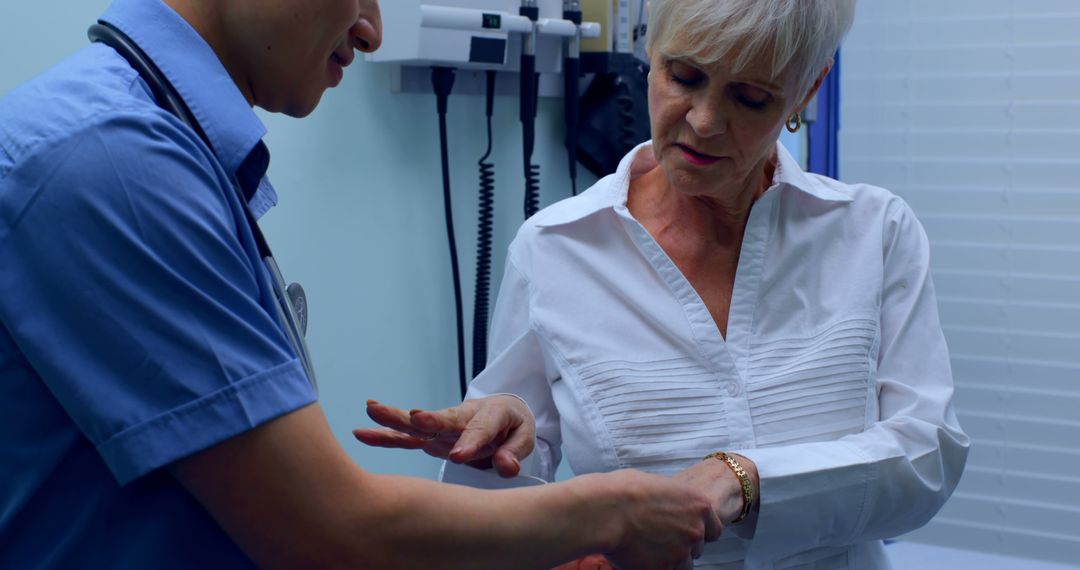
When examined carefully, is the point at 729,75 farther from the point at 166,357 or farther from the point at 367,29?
the point at 166,357

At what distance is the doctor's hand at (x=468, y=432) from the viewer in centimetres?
122

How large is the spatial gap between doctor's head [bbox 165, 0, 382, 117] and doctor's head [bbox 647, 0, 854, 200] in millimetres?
518

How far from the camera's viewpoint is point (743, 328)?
1402mm

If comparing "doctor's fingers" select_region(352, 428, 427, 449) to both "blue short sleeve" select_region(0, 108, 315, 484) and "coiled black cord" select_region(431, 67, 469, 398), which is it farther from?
"coiled black cord" select_region(431, 67, 469, 398)

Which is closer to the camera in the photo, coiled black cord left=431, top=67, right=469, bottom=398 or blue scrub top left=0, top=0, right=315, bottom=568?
blue scrub top left=0, top=0, right=315, bottom=568

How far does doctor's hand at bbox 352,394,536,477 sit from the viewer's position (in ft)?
4.01

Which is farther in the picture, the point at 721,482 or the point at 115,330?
the point at 721,482

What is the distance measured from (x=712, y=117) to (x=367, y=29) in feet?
1.76

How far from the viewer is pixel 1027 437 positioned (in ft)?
9.45

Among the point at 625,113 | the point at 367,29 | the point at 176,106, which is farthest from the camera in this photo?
the point at 625,113

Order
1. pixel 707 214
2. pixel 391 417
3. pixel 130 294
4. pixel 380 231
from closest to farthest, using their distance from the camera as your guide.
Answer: pixel 130 294, pixel 391 417, pixel 707 214, pixel 380 231

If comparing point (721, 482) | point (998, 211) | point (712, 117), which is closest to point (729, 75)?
point (712, 117)

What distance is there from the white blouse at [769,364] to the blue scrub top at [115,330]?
2.10 ft

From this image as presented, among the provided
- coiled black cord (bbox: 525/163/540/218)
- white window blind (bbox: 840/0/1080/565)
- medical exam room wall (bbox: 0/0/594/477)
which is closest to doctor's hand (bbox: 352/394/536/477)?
medical exam room wall (bbox: 0/0/594/477)
